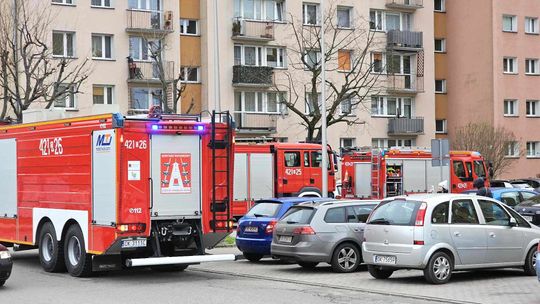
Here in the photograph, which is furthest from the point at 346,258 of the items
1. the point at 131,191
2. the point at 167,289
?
the point at 131,191

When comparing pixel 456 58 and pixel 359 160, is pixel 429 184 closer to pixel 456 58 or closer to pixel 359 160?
Answer: pixel 359 160

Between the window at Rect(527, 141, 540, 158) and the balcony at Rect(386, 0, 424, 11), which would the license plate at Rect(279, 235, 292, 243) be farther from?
the window at Rect(527, 141, 540, 158)

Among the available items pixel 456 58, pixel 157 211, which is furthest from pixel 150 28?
pixel 157 211

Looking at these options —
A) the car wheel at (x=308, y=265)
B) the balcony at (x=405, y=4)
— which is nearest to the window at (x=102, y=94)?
the balcony at (x=405, y=4)

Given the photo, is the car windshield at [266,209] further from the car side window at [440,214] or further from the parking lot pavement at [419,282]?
the car side window at [440,214]

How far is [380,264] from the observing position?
14.7m

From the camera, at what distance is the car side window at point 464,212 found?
576 inches

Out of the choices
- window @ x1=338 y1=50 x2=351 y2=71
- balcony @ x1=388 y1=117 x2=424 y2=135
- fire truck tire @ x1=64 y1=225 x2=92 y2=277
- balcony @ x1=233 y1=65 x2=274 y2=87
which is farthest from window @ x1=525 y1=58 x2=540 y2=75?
fire truck tire @ x1=64 y1=225 x2=92 y2=277

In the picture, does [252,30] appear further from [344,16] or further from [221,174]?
[221,174]

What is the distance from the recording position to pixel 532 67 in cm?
5466

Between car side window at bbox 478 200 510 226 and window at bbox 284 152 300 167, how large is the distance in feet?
45.9

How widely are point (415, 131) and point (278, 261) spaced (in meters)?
33.9

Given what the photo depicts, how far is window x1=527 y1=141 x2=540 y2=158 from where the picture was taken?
54.2 m

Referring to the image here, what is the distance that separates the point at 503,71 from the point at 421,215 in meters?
41.5
